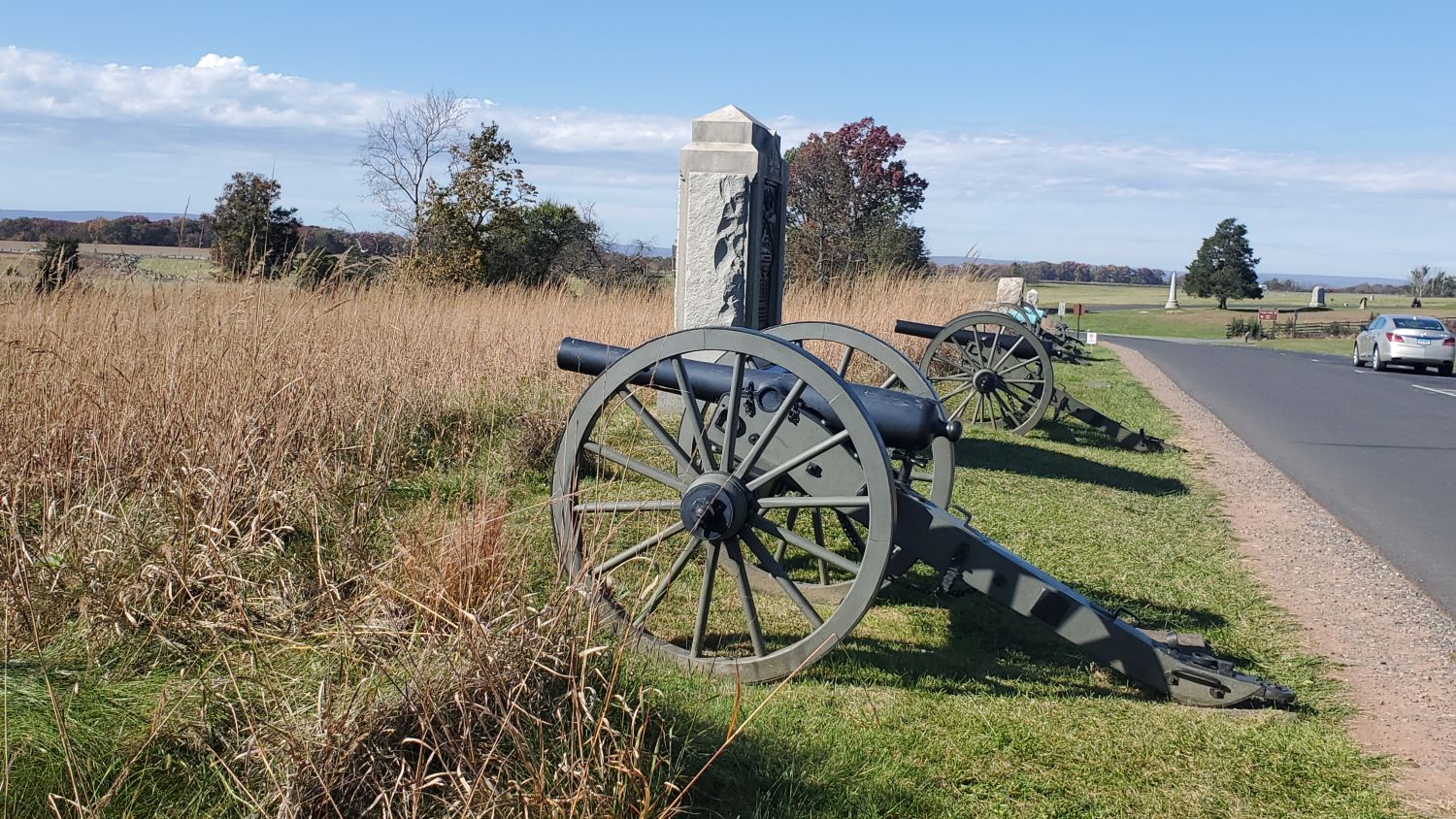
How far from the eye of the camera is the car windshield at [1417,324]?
2472 centimetres

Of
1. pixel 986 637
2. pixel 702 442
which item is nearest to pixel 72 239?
pixel 702 442

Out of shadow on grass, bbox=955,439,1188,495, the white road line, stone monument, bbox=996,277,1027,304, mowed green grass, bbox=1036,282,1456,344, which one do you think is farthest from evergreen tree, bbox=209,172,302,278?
mowed green grass, bbox=1036,282,1456,344

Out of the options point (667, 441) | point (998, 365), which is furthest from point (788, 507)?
point (998, 365)

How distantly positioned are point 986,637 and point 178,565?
3.56 meters

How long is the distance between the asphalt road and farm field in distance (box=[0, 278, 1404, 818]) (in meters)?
1.67

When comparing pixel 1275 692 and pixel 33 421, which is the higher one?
pixel 33 421

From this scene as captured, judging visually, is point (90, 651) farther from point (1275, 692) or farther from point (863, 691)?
point (1275, 692)

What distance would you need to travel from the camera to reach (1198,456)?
11430mm

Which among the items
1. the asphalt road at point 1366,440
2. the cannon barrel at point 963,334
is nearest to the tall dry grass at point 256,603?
the asphalt road at point 1366,440

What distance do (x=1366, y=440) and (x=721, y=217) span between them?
835 centimetres

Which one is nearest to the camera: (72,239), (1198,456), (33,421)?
(33,421)

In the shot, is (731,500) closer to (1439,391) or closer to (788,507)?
(788,507)

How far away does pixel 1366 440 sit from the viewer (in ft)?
42.0

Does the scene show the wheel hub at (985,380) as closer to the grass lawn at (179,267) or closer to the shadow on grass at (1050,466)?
the shadow on grass at (1050,466)
